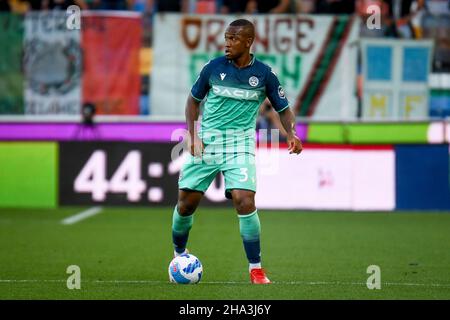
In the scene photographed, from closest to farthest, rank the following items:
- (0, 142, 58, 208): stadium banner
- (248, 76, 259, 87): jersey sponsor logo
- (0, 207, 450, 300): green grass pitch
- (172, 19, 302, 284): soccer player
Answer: (0, 207, 450, 300): green grass pitch, (172, 19, 302, 284): soccer player, (248, 76, 259, 87): jersey sponsor logo, (0, 142, 58, 208): stadium banner

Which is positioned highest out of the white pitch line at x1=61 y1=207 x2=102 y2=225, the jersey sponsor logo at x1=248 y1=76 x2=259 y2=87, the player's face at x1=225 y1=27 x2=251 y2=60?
the player's face at x1=225 y1=27 x2=251 y2=60

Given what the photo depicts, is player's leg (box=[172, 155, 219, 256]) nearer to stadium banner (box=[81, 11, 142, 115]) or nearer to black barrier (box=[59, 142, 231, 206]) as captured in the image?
black barrier (box=[59, 142, 231, 206])

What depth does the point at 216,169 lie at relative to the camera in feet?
32.1

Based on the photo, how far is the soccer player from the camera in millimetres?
9609

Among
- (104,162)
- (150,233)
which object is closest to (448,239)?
(150,233)

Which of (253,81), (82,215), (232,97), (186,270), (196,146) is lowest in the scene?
(82,215)

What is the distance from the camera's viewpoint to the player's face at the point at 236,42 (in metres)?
9.50

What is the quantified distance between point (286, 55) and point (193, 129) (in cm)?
962

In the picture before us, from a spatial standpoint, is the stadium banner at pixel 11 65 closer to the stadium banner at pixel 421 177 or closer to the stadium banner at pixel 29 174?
the stadium banner at pixel 29 174

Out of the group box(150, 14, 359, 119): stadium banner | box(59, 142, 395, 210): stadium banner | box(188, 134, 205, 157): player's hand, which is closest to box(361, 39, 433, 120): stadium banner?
box(150, 14, 359, 119): stadium banner

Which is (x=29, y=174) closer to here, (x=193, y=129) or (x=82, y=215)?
(x=82, y=215)

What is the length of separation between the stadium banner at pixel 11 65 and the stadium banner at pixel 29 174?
892mm

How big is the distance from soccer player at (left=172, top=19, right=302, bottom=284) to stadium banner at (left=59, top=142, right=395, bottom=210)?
8.12m

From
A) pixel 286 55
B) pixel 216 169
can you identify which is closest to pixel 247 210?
pixel 216 169
